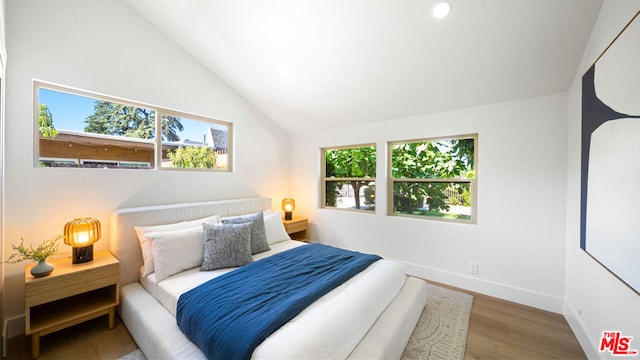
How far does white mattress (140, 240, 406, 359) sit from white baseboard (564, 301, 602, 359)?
129 centimetres

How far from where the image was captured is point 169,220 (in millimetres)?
2621

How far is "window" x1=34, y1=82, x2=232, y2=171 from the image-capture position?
2246 mm

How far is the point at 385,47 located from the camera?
92.4 inches

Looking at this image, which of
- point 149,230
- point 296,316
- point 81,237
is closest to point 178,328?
point 296,316

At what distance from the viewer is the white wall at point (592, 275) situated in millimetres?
1354

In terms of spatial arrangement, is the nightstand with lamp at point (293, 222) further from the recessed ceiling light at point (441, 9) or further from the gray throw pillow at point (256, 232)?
the recessed ceiling light at point (441, 9)

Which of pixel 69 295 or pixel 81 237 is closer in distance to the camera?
pixel 69 295

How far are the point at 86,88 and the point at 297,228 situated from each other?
2.99 meters

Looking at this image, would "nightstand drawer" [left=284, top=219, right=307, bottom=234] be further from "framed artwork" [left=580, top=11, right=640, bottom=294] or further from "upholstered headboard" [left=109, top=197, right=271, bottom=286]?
"framed artwork" [left=580, top=11, right=640, bottom=294]

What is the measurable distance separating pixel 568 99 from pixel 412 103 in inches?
55.3

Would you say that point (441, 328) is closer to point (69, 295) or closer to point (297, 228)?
point (297, 228)

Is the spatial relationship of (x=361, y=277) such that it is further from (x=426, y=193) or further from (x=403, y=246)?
(x=426, y=193)

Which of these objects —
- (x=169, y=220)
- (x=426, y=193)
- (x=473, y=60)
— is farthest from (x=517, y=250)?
(x=169, y=220)

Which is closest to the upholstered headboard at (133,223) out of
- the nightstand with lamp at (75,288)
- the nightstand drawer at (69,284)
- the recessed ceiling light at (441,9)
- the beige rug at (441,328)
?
the nightstand with lamp at (75,288)
